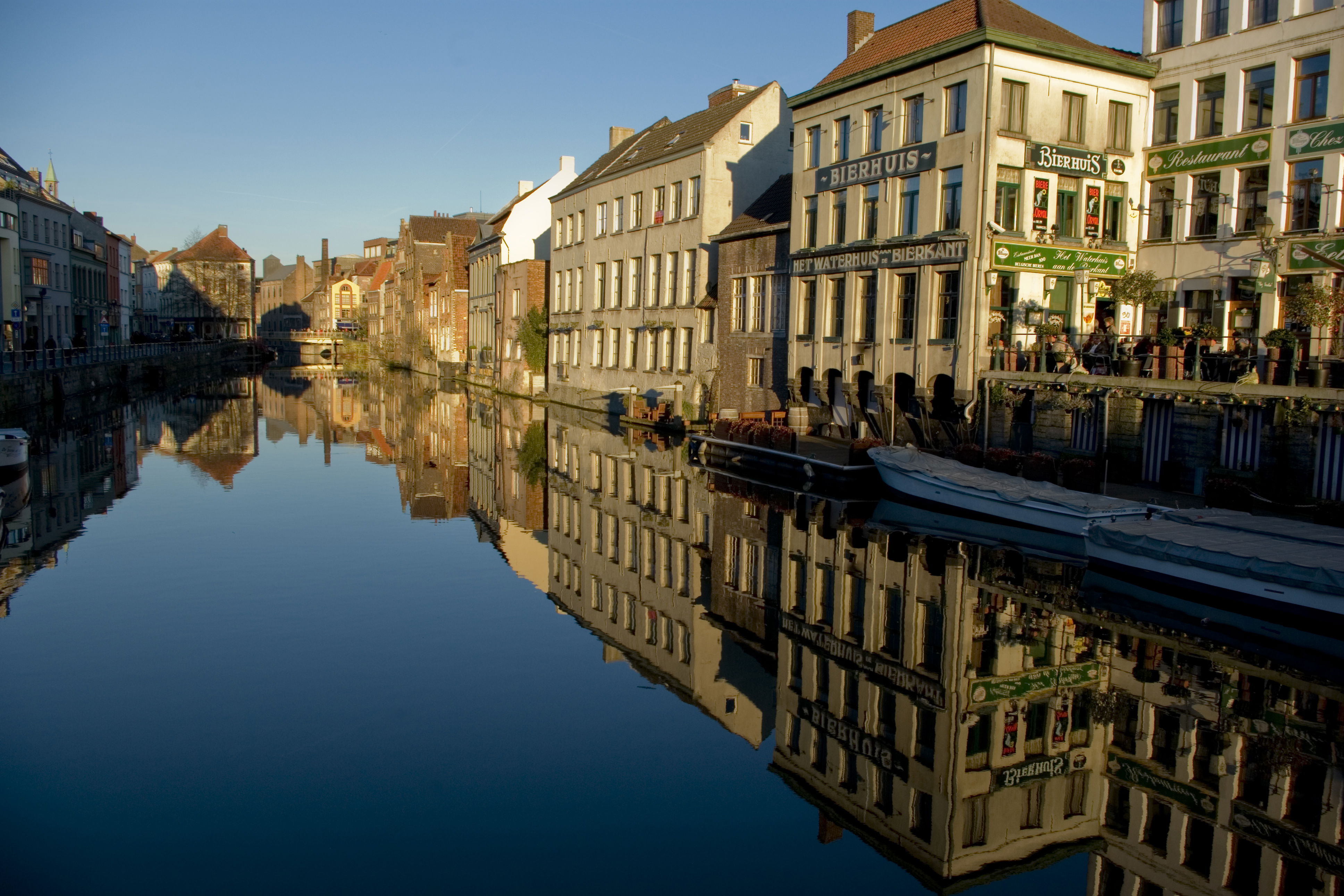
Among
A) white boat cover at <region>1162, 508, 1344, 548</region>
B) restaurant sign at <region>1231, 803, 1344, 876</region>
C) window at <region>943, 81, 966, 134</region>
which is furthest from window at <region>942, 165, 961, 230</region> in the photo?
restaurant sign at <region>1231, 803, 1344, 876</region>

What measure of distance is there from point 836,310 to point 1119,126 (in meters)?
9.31

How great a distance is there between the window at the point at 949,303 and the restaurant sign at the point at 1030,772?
18.6 metres

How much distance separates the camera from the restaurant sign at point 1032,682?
11258mm

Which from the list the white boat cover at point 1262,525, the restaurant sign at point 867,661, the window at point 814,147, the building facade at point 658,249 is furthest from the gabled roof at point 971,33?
the restaurant sign at point 867,661

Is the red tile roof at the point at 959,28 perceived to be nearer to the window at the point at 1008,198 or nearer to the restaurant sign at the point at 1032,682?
the window at the point at 1008,198

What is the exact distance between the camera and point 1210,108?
26.3 metres

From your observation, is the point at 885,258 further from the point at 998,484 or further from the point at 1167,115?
the point at 998,484

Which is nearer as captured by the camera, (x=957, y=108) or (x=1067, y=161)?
(x=1067, y=161)

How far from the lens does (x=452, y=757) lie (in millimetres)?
9594

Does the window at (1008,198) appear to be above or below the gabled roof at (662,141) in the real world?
below

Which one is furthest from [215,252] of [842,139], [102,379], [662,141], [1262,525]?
[1262,525]

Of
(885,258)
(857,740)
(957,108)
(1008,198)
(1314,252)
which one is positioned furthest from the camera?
(885,258)

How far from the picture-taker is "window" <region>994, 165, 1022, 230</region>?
26.6 m

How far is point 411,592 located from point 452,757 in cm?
678
